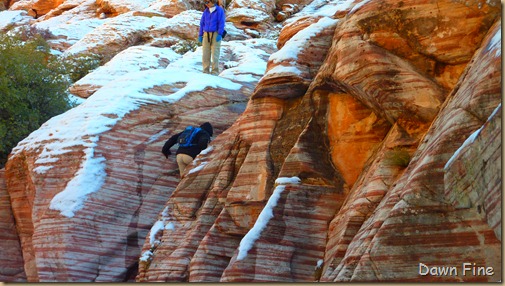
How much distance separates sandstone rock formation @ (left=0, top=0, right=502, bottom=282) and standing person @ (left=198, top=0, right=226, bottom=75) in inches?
67.2

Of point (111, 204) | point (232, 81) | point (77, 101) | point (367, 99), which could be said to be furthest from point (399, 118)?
point (77, 101)

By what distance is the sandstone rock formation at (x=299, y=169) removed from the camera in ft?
31.2

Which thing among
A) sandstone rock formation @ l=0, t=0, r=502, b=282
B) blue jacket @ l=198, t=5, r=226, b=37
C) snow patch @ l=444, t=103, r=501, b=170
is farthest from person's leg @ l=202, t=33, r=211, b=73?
snow patch @ l=444, t=103, r=501, b=170

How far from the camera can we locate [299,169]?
528 inches

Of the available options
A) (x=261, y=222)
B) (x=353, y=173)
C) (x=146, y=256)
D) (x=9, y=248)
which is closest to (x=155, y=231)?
(x=146, y=256)

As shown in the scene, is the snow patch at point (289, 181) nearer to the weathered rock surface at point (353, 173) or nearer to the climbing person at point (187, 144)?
the weathered rock surface at point (353, 173)

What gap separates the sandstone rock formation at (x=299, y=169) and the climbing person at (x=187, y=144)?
42cm

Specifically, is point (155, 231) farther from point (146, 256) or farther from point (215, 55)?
point (215, 55)

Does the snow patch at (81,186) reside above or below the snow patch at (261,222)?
above

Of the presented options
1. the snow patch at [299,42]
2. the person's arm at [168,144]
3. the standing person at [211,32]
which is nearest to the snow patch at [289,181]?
the snow patch at [299,42]

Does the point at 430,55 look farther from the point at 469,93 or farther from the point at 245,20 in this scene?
the point at 245,20

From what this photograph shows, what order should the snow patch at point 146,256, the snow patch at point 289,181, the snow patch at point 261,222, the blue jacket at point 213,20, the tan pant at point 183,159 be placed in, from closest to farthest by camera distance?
the snow patch at point 261,222 < the snow patch at point 289,181 < the snow patch at point 146,256 < the tan pant at point 183,159 < the blue jacket at point 213,20

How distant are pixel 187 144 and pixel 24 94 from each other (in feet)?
25.1

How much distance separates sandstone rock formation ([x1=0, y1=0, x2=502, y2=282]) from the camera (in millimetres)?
9508
